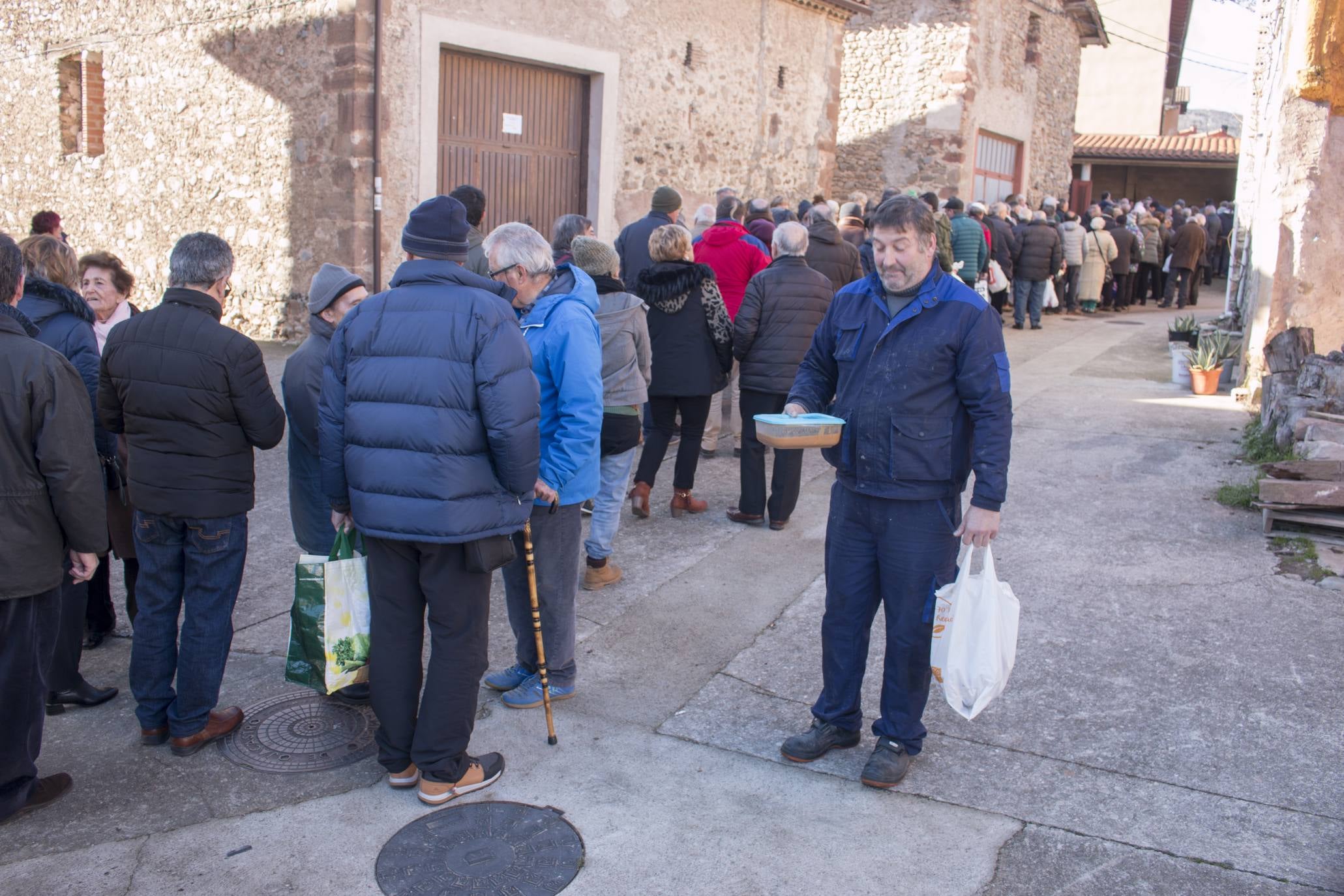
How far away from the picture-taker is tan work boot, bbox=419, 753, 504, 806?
341cm

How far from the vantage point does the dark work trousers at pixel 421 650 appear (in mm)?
3352

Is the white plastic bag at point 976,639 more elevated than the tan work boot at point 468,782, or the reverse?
the white plastic bag at point 976,639

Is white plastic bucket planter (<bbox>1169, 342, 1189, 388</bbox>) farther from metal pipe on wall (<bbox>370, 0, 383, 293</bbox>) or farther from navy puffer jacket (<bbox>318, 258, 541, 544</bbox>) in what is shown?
navy puffer jacket (<bbox>318, 258, 541, 544</bbox>)

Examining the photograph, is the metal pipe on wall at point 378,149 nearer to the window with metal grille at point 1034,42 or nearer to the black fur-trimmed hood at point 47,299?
the black fur-trimmed hood at point 47,299

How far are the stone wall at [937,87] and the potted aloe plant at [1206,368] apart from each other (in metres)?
9.78

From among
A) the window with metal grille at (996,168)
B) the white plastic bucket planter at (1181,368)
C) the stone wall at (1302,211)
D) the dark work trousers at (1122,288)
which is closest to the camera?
the stone wall at (1302,211)

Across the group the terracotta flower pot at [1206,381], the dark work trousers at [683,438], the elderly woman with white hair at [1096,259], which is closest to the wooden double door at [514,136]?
the dark work trousers at [683,438]

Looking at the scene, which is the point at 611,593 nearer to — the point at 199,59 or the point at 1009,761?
the point at 1009,761

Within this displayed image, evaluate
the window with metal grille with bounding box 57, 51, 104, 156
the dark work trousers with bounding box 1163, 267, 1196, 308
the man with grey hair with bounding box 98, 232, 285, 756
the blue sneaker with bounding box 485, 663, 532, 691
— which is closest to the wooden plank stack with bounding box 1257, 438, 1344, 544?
the blue sneaker with bounding box 485, 663, 532, 691

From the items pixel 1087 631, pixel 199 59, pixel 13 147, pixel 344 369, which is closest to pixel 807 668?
pixel 1087 631

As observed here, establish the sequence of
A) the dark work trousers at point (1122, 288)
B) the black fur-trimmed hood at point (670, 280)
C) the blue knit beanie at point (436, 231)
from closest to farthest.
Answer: the blue knit beanie at point (436, 231) → the black fur-trimmed hood at point (670, 280) → the dark work trousers at point (1122, 288)

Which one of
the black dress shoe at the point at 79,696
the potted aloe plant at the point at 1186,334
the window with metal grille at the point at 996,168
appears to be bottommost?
the black dress shoe at the point at 79,696

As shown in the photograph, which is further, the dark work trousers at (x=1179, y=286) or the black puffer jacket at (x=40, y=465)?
the dark work trousers at (x=1179, y=286)

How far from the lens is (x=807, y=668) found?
4477mm
